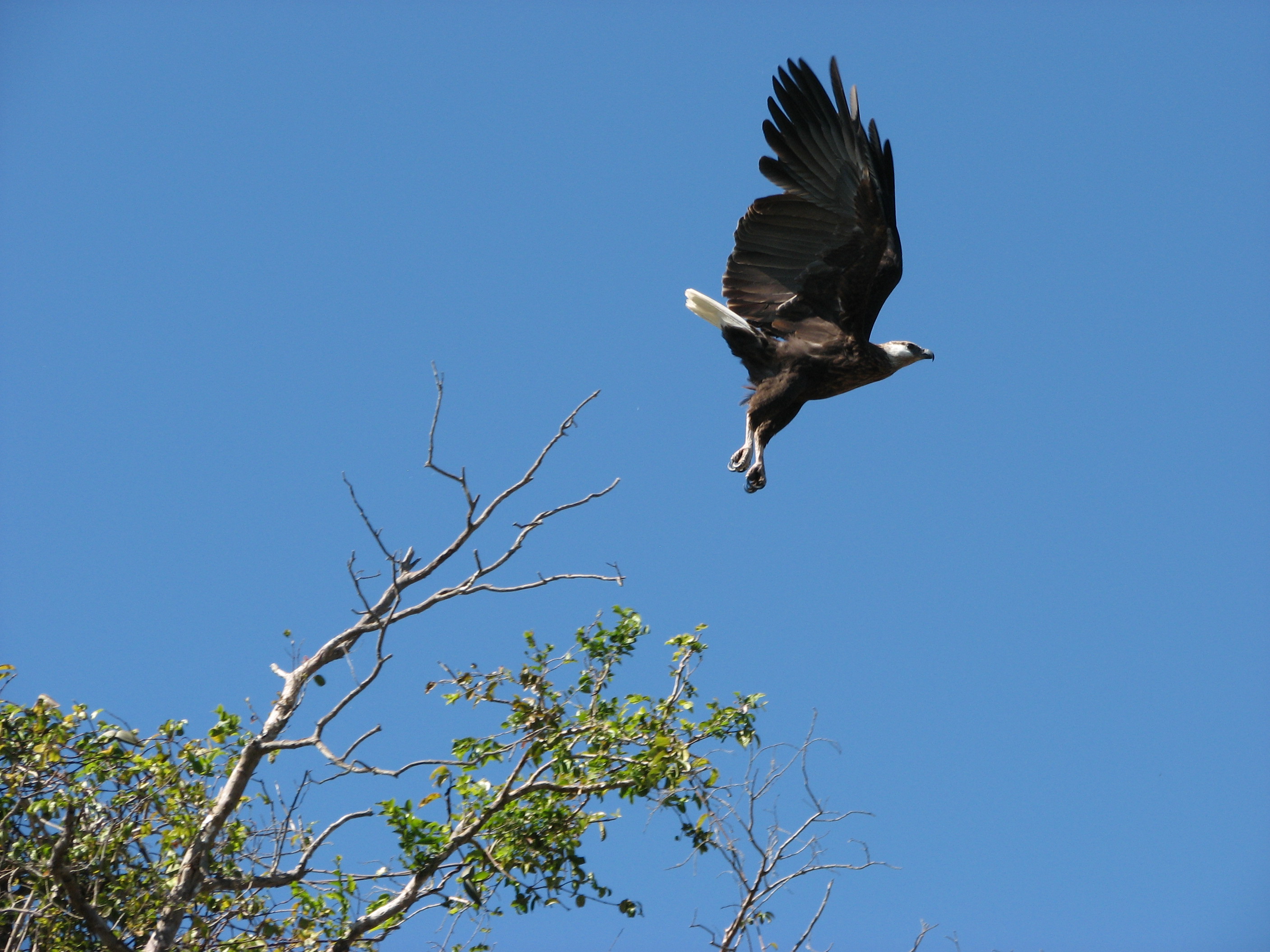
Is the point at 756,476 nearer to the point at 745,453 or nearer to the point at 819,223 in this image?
the point at 745,453

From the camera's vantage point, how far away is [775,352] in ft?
19.7

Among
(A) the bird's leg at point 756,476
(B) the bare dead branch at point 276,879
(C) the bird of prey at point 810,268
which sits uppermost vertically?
(C) the bird of prey at point 810,268

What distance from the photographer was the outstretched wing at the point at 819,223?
5.52 metres

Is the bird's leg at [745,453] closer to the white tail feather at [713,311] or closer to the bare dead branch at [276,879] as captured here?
the white tail feather at [713,311]

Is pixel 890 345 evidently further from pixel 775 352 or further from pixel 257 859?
pixel 257 859

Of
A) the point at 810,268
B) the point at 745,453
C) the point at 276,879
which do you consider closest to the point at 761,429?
the point at 745,453

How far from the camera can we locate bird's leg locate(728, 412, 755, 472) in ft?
19.8

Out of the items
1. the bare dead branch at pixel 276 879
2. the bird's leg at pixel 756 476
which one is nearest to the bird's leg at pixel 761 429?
the bird's leg at pixel 756 476

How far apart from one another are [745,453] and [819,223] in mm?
1261

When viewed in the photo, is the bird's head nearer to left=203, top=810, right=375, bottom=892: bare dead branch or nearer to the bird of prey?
the bird of prey

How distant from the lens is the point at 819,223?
5.71m

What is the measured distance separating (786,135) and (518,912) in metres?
3.86

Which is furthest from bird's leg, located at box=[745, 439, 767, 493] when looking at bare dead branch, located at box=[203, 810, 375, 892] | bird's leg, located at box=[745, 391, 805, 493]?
bare dead branch, located at box=[203, 810, 375, 892]

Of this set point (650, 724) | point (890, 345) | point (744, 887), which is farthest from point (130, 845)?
point (890, 345)
